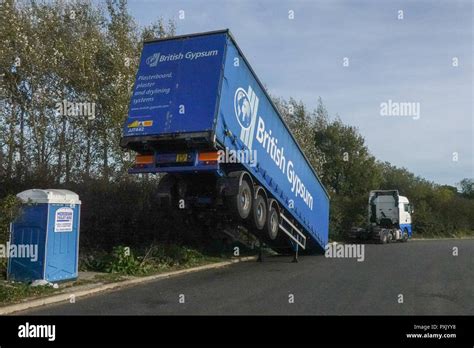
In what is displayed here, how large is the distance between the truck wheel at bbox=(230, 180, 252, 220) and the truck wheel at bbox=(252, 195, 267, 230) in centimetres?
28

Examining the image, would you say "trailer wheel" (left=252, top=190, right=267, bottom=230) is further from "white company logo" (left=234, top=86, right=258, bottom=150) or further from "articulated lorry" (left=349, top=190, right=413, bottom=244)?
"articulated lorry" (left=349, top=190, right=413, bottom=244)

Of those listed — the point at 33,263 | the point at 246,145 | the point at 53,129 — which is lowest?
the point at 33,263

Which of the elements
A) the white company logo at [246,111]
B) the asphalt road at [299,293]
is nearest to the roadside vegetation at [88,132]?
the asphalt road at [299,293]

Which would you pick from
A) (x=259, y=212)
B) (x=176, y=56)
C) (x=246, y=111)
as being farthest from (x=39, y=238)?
(x=259, y=212)

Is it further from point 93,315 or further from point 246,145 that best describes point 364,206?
point 93,315

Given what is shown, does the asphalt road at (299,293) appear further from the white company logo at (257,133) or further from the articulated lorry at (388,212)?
the articulated lorry at (388,212)

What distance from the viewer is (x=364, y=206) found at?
40812mm

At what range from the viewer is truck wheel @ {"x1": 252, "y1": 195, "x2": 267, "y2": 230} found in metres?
12.8

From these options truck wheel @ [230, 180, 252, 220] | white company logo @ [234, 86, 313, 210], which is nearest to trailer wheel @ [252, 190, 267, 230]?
truck wheel @ [230, 180, 252, 220]

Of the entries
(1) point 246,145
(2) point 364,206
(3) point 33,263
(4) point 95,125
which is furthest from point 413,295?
(2) point 364,206

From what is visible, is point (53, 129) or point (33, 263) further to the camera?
point (53, 129)

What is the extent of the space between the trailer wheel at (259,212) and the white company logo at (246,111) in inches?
59.1

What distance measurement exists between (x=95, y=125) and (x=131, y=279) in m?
→ 9.40
